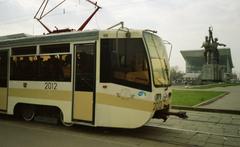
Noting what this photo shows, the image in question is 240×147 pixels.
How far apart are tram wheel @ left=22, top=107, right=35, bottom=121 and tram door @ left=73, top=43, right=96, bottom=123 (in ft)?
7.46

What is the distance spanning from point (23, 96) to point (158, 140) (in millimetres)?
5076

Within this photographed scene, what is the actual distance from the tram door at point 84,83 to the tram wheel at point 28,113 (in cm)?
228

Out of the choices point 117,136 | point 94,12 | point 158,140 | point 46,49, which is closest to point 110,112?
point 117,136

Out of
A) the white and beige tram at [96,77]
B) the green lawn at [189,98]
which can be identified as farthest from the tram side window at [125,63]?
the green lawn at [189,98]

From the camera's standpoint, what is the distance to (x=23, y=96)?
38.7 ft

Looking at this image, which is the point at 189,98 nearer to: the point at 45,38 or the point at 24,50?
the point at 24,50

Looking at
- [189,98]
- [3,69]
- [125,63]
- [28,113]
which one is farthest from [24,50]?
[189,98]

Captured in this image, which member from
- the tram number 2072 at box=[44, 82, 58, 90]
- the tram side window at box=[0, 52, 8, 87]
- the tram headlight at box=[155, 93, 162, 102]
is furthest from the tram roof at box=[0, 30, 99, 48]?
the tram headlight at box=[155, 93, 162, 102]

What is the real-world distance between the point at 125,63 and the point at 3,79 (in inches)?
211

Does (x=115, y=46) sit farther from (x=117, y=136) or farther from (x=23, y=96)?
(x=23, y=96)

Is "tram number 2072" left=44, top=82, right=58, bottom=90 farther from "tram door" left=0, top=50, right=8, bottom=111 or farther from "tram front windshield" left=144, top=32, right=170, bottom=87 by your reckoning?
"tram front windshield" left=144, top=32, right=170, bottom=87

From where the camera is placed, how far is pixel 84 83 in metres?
10.1

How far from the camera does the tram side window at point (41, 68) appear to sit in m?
10.6

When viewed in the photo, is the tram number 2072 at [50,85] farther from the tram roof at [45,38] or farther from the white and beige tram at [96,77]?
the tram roof at [45,38]
